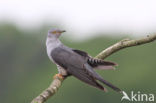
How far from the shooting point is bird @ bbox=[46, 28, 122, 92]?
10461mm

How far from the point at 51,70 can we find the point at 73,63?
1938 inches

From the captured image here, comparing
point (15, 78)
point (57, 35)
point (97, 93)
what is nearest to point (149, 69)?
point (97, 93)

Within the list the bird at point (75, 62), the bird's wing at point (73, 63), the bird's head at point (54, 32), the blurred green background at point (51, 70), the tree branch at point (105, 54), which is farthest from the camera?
the blurred green background at point (51, 70)

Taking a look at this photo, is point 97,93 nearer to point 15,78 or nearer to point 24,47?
point 15,78

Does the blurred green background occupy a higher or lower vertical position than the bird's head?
lower

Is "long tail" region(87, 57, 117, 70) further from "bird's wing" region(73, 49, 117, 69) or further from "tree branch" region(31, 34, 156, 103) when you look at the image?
"tree branch" region(31, 34, 156, 103)

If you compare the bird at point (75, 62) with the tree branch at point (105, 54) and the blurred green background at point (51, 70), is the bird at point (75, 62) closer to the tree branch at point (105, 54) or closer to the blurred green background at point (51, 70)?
the tree branch at point (105, 54)

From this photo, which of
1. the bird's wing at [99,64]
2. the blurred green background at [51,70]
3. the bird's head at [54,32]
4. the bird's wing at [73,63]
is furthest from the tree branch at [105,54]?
the blurred green background at [51,70]

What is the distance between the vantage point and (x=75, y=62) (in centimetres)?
1119

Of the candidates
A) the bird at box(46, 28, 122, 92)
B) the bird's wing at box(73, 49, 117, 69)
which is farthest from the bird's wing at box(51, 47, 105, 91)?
the bird's wing at box(73, 49, 117, 69)

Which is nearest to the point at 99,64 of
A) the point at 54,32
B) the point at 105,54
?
the point at 105,54

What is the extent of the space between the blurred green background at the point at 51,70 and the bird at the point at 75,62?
3431 centimetres

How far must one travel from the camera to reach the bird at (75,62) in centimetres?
1046

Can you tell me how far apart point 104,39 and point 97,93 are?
16.2 m
